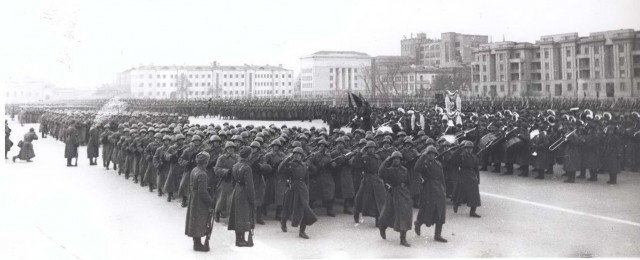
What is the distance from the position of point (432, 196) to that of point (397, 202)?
611mm

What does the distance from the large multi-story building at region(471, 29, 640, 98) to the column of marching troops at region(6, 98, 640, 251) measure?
201 centimetres

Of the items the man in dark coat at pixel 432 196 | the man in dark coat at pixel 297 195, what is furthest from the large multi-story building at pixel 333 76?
the man in dark coat at pixel 432 196

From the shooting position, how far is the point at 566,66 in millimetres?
28953

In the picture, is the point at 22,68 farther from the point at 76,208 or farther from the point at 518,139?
the point at 518,139

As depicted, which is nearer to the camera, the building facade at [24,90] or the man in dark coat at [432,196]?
the man in dark coat at [432,196]

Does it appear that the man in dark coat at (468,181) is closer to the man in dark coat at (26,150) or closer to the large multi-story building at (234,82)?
the man in dark coat at (26,150)

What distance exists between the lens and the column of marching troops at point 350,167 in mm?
7980

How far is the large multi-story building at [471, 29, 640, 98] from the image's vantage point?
1381cm

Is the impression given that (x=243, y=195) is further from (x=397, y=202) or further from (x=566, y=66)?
(x=566, y=66)

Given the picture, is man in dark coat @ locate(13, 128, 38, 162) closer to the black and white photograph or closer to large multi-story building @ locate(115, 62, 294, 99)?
the black and white photograph

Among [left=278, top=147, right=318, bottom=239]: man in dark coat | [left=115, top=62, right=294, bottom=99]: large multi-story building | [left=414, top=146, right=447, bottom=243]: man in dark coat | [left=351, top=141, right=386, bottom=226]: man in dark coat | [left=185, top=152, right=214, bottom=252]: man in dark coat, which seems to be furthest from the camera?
[left=115, top=62, right=294, bottom=99]: large multi-story building

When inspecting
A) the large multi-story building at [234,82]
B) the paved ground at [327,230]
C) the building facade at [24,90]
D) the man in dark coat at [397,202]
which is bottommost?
the paved ground at [327,230]

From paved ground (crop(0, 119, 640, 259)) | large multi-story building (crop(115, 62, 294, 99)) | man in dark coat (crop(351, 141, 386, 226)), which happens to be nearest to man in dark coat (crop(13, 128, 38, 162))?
paved ground (crop(0, 119, 640, 259))

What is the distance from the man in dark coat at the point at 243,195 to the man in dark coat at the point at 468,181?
4.17 meters
